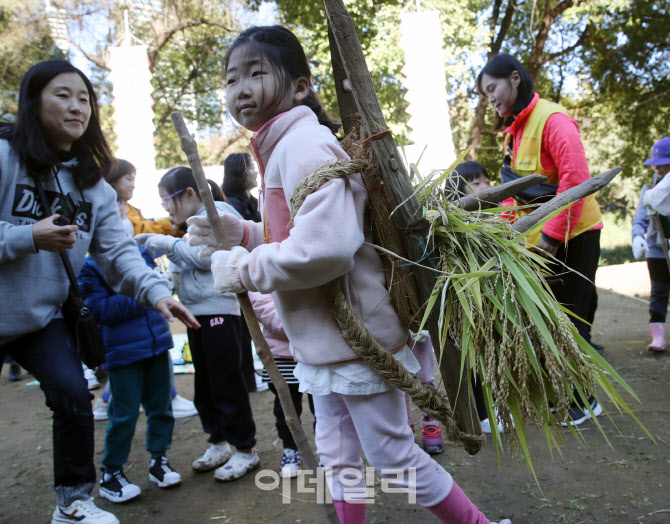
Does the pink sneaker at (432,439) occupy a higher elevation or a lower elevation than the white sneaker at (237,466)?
higher

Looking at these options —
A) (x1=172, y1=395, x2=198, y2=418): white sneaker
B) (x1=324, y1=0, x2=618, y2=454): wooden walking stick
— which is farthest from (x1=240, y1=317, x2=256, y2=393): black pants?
(x1=324, y1=0, x2=618, y2=454): wooden walking stick

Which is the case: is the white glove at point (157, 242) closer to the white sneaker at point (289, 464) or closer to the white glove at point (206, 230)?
the white glove at point (206, 230)

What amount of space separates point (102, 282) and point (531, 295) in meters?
2.51

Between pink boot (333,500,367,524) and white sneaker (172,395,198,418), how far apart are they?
2.75 meters

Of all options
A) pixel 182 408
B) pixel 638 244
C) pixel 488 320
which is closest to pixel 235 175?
pixel 182 408

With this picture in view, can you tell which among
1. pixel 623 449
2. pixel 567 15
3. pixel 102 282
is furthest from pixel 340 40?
pixel 567 15

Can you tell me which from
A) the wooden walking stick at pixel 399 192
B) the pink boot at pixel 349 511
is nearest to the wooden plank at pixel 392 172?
the wooden walking stick at pixel 399 192

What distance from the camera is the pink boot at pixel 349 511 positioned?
199cm

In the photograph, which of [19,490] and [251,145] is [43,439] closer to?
[19,490]

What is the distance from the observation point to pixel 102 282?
3291mm

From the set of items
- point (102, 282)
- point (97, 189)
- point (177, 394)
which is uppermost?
point (97, 189)

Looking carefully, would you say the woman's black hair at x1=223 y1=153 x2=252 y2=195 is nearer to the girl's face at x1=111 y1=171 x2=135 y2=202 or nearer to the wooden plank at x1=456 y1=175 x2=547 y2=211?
the girl's face at x1=111 y1=171 x2=135 y2=202

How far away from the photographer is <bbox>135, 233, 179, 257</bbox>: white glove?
3.36 m

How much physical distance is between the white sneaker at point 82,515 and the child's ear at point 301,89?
2030 millimetres
